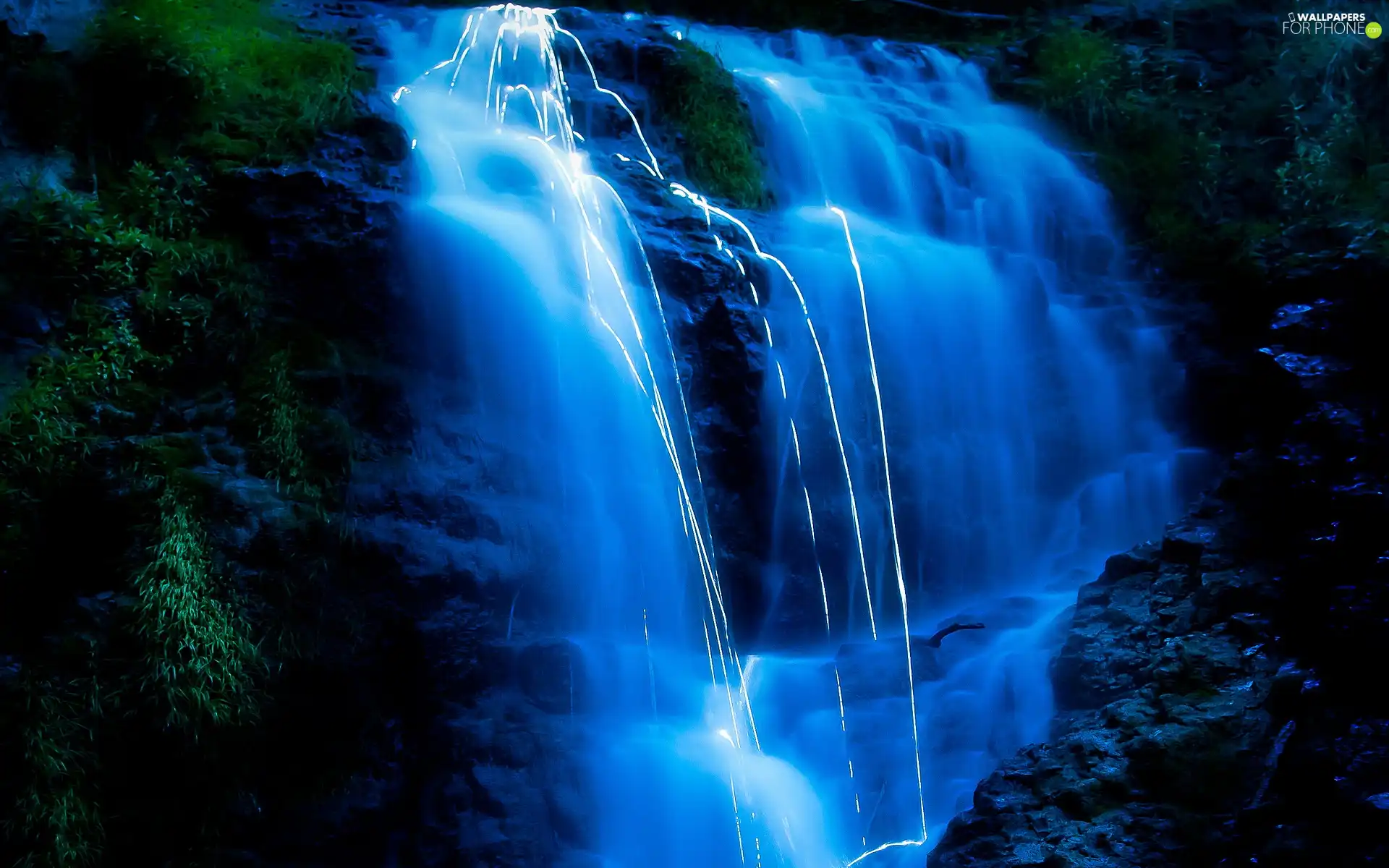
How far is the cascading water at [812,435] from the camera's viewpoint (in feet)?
18.9

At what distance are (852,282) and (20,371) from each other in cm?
566

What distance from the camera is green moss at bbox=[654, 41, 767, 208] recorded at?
8.03m

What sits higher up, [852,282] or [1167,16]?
[1167,16]

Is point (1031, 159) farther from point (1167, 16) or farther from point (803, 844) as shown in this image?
point (803, 844)

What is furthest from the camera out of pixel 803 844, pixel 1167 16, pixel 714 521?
pixel 1167 16

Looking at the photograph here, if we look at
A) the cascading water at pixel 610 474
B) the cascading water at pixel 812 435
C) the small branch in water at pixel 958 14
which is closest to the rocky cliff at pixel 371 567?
the cascading water at pixel 610 474

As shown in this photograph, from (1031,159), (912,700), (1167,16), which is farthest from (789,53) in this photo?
(912,700)

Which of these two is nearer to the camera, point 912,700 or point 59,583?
point 59,583

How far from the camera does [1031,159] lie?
9828mm

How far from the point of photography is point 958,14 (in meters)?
11.7

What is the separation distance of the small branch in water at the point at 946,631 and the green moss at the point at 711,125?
3.86 meters

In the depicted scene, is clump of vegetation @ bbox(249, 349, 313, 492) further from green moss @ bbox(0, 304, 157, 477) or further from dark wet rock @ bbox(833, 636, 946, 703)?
dark wet rock @ bbox(833, 636, 946, 703)

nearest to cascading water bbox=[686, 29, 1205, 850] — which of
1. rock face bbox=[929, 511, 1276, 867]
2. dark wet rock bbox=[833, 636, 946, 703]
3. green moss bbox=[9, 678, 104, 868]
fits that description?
dark wet rock bbox=[833, 636, 946, 703]

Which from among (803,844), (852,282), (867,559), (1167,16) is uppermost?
(1167,16)
